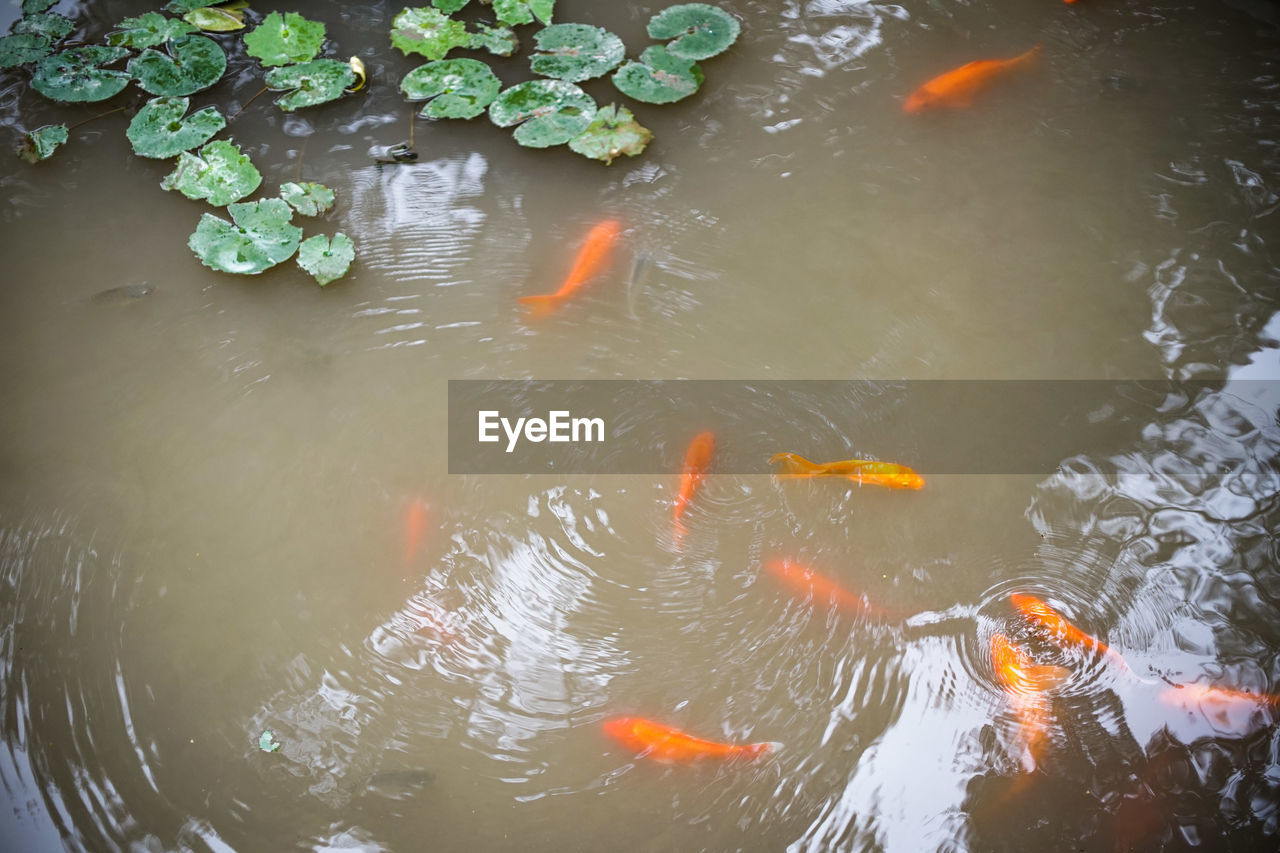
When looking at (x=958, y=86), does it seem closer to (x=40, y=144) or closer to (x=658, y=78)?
(x=658, y=78)

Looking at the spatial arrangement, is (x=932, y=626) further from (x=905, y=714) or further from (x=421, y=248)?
(x=421, y=248)

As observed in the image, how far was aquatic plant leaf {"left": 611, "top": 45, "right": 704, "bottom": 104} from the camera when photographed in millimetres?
2645

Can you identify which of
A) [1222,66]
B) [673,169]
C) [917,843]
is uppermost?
[1222,66]

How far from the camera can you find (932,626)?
1.90 metres

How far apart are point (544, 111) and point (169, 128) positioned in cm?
109

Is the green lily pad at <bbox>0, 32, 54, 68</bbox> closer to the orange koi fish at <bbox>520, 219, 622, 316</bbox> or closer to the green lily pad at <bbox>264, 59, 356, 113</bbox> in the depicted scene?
the green lily pad at <bbox>264, 59, 356, 113</bbox>

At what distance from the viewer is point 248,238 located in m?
2.34

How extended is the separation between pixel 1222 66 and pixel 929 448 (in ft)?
5.83

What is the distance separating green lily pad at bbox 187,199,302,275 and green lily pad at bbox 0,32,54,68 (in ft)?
3.11

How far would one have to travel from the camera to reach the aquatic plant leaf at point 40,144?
8.39ft

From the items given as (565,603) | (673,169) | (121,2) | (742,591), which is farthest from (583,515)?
(121,2)

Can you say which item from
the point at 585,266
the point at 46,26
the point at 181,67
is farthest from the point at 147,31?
the point at 585,266

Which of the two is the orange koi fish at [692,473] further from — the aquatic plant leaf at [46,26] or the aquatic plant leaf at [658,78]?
the aquatic plant leaf at [46,26]

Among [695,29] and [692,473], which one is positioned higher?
[695,29]
